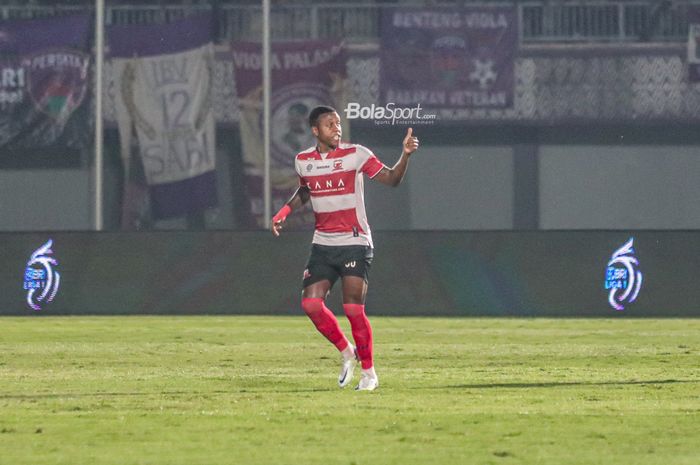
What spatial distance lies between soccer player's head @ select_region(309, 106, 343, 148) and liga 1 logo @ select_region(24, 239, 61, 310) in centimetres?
1061

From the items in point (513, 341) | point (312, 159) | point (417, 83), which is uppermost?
point (417, 83)

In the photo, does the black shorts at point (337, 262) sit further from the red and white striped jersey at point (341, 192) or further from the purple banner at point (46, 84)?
the purple banner at point (46, 84)

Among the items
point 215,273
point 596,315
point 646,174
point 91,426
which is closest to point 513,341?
point 596,315

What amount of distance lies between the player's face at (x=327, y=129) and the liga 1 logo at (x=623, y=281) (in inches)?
400

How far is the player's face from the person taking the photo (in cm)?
1131

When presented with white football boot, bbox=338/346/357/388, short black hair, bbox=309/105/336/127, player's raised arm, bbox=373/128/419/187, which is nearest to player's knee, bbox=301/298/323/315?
white football boot, bbox=338/346/357/388

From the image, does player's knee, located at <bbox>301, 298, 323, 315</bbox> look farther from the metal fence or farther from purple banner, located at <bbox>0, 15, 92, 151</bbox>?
purple banner, located at <bbox>0, 15, 92, 151</bbox>

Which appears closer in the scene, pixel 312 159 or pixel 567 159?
pixel 312 159

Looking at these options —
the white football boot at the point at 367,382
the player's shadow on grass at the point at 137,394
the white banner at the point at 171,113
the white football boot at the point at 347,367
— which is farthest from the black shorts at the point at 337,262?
the white banner at the point at 171,113

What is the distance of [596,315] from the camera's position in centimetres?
2100

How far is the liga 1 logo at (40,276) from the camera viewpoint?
21406 mm

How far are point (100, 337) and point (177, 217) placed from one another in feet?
27.4

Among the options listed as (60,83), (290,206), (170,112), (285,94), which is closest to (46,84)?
(60,83)

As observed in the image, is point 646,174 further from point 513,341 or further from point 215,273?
point 513,341
